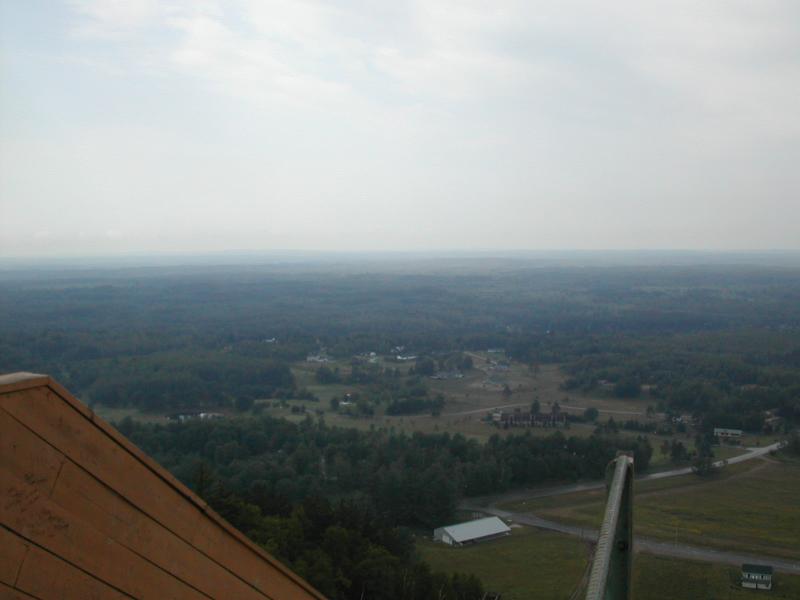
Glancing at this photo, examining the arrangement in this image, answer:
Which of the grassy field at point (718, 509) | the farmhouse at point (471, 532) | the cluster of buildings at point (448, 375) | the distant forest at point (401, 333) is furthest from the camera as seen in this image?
the cluster of buildings at point (448, 375)

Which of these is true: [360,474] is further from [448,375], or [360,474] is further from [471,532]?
[448,375]

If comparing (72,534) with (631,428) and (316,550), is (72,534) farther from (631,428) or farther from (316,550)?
(631,428)

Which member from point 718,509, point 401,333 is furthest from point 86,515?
point 401,333

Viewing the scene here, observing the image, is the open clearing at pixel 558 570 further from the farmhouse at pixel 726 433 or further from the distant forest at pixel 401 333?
the distant forest at pixel 401 333

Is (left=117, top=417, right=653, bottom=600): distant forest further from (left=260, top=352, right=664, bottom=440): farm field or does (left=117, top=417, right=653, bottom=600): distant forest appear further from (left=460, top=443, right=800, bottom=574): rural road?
(left=260, top=352, right=664, bottom=440): farm field

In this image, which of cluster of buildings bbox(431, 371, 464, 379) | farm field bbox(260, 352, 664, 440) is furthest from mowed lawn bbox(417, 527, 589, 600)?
cluster of buildings bbox(431, 371, 464, 379)

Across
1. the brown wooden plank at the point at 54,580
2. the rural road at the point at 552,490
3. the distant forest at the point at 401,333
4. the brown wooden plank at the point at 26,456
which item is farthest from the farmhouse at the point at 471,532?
the brown wooden plank at the point at 26,456
